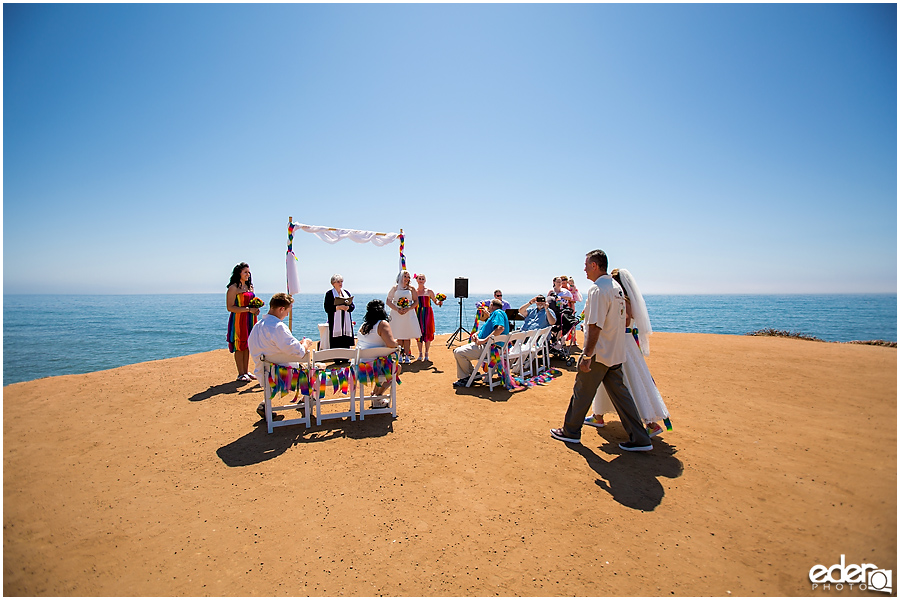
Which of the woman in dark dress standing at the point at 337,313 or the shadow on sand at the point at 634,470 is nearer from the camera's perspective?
the shadow on sand at the point at 634,470

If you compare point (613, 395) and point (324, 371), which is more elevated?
point (324, 371)

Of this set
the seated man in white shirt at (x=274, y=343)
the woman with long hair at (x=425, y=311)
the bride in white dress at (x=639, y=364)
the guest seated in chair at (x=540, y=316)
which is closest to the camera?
the bride in white dress at (x=639, y=364)

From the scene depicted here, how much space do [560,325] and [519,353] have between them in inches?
82.3

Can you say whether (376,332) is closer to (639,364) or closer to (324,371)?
→ (324,371)

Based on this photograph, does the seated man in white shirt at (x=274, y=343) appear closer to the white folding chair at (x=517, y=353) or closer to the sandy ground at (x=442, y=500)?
the sandy ground at (x=442, y=500)

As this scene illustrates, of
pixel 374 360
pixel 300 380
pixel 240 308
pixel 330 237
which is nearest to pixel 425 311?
pixel 330 237

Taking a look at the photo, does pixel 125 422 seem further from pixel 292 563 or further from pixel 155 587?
pixel 292 563

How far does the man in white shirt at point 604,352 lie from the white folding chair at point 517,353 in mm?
1985

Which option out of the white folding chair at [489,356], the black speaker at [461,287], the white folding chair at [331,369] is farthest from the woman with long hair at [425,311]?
the white folding chair at [331,369]

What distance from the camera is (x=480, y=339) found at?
5461mm

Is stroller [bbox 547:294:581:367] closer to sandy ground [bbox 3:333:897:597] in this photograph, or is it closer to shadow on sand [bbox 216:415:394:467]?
sandy ground [bbox 3:333:897:597]

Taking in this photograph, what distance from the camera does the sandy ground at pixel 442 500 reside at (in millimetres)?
2031

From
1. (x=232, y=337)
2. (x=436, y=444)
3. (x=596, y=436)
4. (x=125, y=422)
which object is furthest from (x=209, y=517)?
(x=232, y=337)

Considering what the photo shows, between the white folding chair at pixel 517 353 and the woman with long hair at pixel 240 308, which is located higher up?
the woman with long hair at pixel 240 308
